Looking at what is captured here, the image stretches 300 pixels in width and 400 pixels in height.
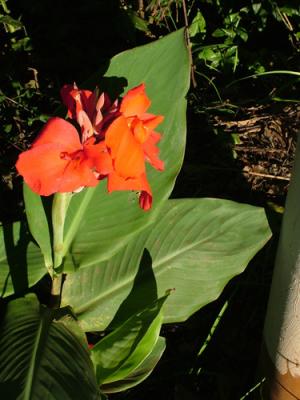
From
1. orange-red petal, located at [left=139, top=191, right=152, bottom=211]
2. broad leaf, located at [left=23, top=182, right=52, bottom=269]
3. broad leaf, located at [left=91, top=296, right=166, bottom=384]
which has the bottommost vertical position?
broad leaf, located at [left=91, top=296, right=166, bottom=384]

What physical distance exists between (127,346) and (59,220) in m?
0.30

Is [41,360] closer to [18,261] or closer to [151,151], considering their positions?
[18,261]

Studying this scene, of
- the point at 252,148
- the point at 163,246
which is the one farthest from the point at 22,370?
the point at 252,148

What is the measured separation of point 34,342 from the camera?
3.96 ft

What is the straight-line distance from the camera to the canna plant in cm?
117

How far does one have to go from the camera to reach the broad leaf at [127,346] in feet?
3.82

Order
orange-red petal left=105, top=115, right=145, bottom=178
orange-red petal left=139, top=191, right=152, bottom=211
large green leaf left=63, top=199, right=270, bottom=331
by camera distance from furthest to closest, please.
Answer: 1. large green leaf left=63, top=199, right=270, bottom=331
2. orange-red petal left=139, top=191, right=152, bottom=211
3. orange-red petal left=105, top=115, right=145, bottom=178

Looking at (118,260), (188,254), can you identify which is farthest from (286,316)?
(118,260)

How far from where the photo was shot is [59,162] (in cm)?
98

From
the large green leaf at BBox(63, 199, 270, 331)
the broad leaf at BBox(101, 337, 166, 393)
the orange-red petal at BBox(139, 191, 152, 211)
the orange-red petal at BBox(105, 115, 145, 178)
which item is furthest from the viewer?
the large green leaf at BBox(63, 199, 270, 331)

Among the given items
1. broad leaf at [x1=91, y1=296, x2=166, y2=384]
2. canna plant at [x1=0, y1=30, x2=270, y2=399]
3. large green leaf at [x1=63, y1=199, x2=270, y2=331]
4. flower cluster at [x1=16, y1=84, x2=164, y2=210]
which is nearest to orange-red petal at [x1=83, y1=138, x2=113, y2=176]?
flower cluster at [x1=16, y1=84, x2=164, y2=210]

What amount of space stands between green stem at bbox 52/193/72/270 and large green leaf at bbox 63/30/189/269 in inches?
2.7

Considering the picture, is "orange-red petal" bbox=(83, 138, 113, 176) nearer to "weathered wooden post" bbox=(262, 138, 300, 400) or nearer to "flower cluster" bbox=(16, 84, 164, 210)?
"flower cluster" bbox=(16, 84, 164, 210)

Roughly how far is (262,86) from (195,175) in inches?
19.0
